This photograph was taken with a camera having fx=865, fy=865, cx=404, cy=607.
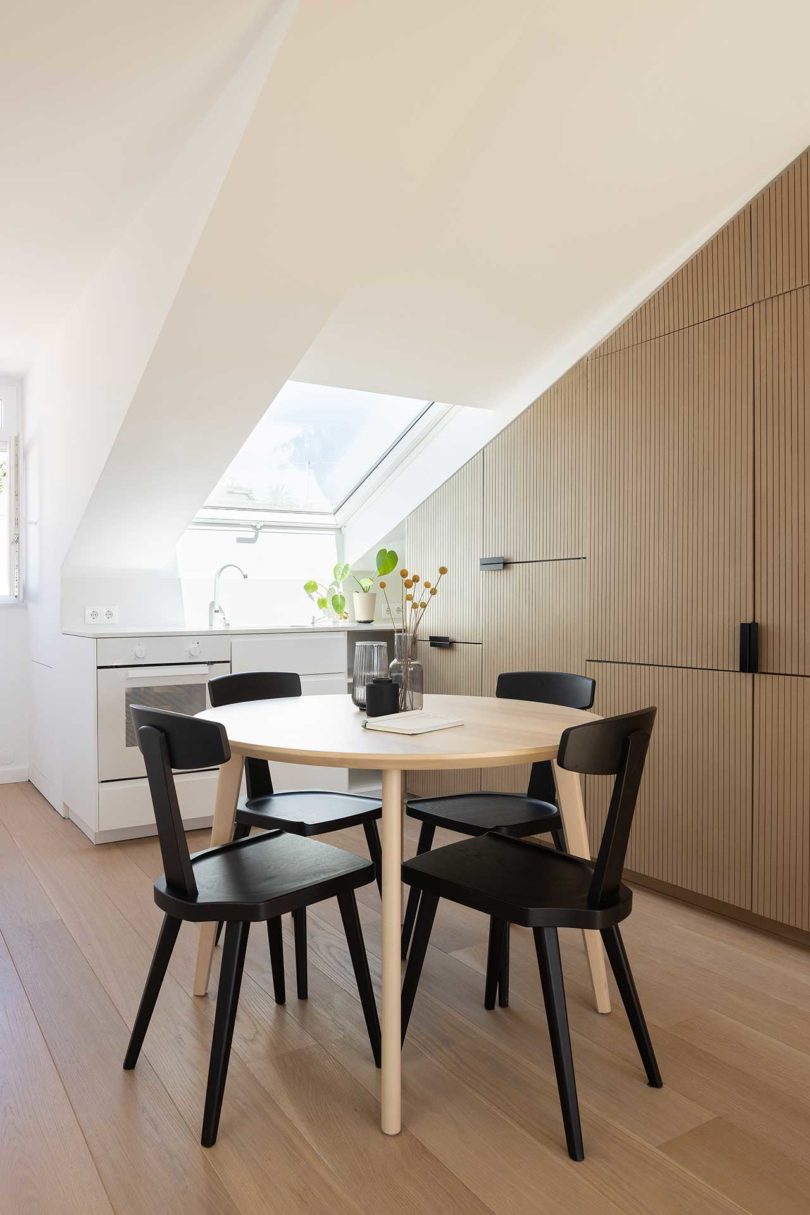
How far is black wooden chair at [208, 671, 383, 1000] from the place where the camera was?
240 cm

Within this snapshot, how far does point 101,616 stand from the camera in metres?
4.48

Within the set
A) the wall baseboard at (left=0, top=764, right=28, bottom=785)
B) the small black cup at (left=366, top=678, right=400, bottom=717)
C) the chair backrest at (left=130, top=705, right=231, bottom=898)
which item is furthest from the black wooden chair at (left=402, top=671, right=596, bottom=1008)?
the wall baseboard at (left=0, top=764, right=28, bottom=785)

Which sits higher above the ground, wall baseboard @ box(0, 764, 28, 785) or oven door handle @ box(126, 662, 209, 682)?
oven door handle @ box(126, 662, 209, 682)

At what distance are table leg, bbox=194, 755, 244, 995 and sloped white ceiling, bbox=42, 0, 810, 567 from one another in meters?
1.60

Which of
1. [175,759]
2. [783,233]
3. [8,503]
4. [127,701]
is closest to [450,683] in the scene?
[127,701]

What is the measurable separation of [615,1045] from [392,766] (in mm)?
995

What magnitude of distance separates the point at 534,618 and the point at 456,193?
1788mm

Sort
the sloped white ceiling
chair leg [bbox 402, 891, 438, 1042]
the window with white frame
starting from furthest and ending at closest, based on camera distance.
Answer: the window with white frame, the sloped white ceiling, chair leg [bbox 402, 891, 438, 1042]

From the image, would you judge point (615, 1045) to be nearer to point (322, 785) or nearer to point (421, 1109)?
point (421, 1109)

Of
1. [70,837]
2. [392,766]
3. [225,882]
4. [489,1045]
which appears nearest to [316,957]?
[489,1045]

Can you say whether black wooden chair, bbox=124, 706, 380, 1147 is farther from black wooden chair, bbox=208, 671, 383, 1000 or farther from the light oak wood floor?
black wooden chair, bbox=208, 671, 383, 1000

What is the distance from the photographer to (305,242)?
2.77m

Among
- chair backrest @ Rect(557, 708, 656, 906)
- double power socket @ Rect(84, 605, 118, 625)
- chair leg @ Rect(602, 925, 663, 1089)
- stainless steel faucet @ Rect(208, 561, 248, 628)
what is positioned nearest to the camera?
chair backrest @ Rect(557, 708, 656, 906)

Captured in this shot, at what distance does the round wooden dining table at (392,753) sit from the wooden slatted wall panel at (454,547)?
163cm
